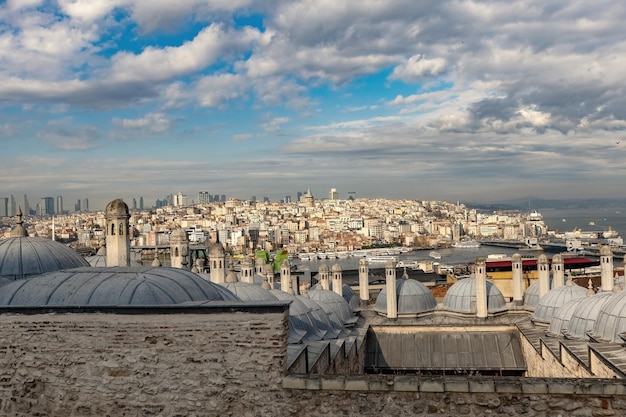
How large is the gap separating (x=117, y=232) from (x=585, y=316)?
9946 mm

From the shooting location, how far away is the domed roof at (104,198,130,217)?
770 cm

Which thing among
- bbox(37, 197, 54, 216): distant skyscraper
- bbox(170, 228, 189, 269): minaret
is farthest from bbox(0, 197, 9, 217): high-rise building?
bbox(170, 228, 189, 269): minaret

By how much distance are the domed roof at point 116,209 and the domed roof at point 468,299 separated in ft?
43.1

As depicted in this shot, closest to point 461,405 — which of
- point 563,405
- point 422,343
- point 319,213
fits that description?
point 563,405

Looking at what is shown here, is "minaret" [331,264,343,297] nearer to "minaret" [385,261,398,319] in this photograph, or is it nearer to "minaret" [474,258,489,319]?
"minaret" [385,261,398,319]

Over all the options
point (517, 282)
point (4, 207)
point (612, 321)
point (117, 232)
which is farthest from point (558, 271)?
point (4, 207)

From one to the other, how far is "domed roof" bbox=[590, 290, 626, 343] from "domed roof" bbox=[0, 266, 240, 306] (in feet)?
24.2

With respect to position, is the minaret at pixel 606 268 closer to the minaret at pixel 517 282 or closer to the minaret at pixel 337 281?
the minaret at pixel 517 282

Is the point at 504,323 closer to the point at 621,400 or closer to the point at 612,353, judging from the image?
the point at 612,353

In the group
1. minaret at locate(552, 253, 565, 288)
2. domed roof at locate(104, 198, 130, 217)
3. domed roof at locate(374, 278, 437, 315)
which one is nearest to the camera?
domed roof at locate(104, 198, 130, 217)

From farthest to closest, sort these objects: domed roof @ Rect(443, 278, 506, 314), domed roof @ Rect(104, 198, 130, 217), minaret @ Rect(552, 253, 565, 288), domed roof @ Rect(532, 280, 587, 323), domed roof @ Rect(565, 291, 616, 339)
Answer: minaret @ Rect(552, 253, 565, 288) → domed roof @ Rect(443, 278, 506, 314) → domed roof @ Rect(532, 280, 587, 323) → domed roof @ Rect(565, 291, 616, 339) → domed roof @ Rect(104, 198, 130, 217)

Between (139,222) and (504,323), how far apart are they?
343ft

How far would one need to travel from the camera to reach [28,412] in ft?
19.0

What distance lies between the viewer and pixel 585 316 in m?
12.8
